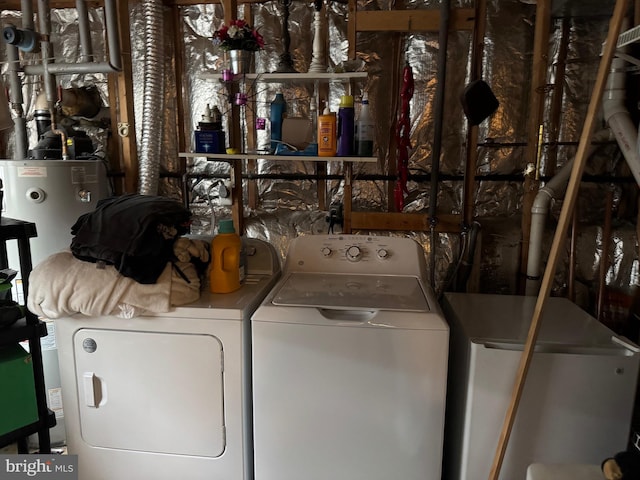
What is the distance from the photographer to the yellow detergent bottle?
5.42 ft

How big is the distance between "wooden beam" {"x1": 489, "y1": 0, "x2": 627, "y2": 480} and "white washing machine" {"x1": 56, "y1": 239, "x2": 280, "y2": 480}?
81cm

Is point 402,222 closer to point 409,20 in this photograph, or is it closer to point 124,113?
point 409,20

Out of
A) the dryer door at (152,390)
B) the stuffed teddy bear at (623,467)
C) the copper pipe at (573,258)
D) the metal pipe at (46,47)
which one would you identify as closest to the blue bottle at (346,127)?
the dryer door at (152,390)

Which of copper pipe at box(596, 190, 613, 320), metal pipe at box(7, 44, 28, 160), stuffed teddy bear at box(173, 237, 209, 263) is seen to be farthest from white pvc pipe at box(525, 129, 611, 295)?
metal pipe at box(7, 44, 28, 160)

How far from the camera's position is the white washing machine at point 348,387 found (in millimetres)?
1415

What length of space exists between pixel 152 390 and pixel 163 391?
39 mm

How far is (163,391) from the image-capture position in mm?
1554

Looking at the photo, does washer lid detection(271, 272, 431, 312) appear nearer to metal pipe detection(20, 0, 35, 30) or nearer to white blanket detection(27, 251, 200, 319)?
white blanket detection(27, 251, 200, 319)

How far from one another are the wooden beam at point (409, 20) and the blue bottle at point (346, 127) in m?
0.43

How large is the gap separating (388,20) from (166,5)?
51.4 inches

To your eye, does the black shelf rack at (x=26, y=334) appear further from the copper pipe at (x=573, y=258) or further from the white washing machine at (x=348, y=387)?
the copper pipe at (x=573, y=258)

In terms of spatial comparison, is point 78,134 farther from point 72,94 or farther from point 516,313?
point 516,313

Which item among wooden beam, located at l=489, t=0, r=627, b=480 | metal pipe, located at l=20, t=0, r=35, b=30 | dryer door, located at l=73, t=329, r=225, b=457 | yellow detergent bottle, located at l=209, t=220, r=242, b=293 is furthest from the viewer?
metal pipe, located at l=20, t=0, r=35, b=30

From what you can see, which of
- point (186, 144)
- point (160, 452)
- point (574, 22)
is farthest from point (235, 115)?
point (574, 22)
